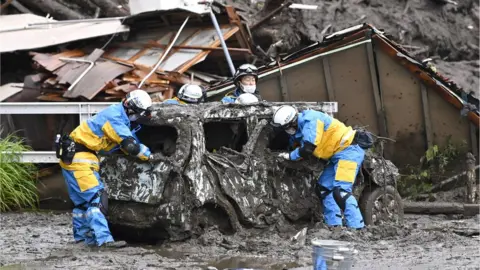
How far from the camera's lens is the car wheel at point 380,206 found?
10.5 meters

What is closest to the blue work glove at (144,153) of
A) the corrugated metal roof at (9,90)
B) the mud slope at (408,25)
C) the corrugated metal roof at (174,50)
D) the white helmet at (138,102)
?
the white helmet at (138,102)

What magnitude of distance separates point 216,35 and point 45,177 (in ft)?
12.6

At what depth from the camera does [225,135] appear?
33.7 ft

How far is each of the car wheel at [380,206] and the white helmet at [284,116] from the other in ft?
4.78

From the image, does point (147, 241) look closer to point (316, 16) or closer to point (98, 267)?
point (98, 267)

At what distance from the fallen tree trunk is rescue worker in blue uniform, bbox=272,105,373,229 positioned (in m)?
3.29

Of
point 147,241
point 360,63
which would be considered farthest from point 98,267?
point 360,63

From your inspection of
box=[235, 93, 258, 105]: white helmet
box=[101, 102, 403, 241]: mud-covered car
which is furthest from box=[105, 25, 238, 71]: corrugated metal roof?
box=[101, 102, 403, 241]: mud-covered car

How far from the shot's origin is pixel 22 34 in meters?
16.2

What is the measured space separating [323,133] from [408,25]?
1099 cm

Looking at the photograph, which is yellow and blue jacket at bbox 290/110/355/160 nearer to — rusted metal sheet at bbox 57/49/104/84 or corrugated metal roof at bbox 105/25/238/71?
corrugated metal roof at bbox 105/25/238/71

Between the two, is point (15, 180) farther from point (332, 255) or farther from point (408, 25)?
point (408, 25)

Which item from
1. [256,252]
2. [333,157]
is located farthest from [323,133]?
[256,252]

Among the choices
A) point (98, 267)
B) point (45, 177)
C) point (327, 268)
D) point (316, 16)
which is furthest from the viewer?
point (316, 16)
